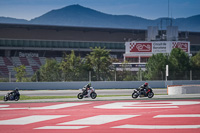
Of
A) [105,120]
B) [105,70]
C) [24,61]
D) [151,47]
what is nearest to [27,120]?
[105,120]

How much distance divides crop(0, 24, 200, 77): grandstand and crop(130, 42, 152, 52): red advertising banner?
8.89 meters

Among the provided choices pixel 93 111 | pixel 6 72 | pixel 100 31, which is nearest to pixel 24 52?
pixel 6 72

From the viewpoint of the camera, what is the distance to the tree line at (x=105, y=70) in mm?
38312

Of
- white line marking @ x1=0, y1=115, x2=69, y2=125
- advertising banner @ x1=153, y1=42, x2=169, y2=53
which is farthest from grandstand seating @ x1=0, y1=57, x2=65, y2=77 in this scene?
white line marking @ x1=0, y1=115, x2=69, y2=125

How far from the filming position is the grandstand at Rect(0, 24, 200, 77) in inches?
2825

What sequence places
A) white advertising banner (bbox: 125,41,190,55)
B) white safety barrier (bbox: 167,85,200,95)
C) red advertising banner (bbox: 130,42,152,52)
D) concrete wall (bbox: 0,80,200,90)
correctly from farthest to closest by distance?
red advertising banner (bbox: 130,42,152,52) < white advertising banner (bbox: 125,41,190,55) < concrete wall (bbox: 0,80,200,90) < white safety barrier (bbox: 167,85,200,95)

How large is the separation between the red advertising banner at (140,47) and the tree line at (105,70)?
44.0ft

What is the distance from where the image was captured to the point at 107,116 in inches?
601

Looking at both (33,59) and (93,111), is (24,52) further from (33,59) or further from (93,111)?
(93,111)

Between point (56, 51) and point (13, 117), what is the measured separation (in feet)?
206

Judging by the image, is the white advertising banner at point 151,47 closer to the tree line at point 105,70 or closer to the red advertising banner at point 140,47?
the red advertising banner at point 140,47

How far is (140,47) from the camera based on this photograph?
65688 mm

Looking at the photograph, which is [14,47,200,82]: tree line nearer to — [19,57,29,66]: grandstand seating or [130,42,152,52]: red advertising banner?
[130,42,152,52]: red advertising banner

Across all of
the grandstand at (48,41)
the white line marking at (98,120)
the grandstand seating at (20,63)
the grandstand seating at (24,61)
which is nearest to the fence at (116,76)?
the white line marking at (98,120)
